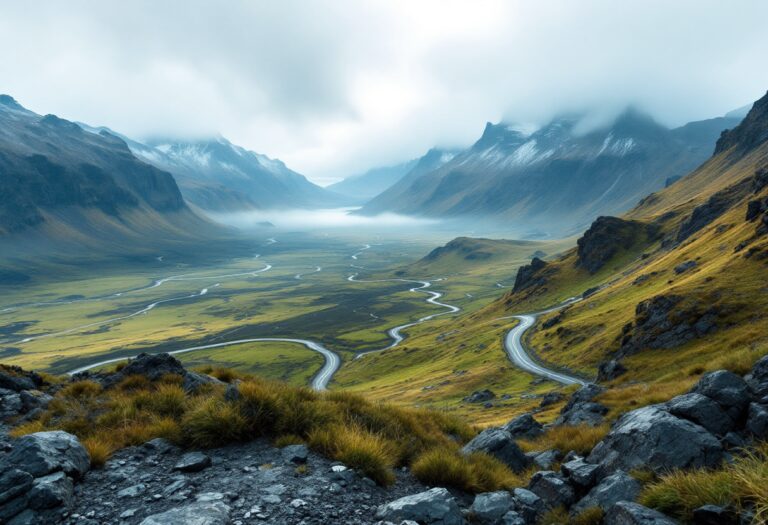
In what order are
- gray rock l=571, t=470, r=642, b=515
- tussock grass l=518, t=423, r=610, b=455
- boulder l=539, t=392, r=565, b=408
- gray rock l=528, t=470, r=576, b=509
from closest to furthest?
gray rock l=571, t=470, r=642, b=515
gray rock l=528, t=470, r=576, b=509
tussock grass l=518, t=423, r=610, b=455
boulder l=539, t=392, r=565, b=408

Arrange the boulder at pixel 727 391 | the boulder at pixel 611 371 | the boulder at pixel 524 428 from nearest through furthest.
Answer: the boulder at pixel 727 391, the boulder at pixel 524 428, the boulder at pixel 611 371

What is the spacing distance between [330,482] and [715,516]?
25.7 ft

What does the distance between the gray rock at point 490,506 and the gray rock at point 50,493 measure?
902 cm

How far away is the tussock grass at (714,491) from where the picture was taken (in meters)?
7.18

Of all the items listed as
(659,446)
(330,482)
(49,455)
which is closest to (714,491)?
(659,446)

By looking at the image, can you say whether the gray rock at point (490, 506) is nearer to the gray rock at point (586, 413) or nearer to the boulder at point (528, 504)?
the boulder at point (528, 504)

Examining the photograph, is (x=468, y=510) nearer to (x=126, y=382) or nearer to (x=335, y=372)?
(x=126, y=382)

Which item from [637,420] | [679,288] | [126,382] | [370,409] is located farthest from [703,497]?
→ [679,288]

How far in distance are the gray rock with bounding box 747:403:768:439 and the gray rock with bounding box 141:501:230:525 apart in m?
13.8

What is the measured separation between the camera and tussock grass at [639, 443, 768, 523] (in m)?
7.18

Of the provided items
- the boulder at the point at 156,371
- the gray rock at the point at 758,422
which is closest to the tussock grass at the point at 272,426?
the boulder at the point at 156,371

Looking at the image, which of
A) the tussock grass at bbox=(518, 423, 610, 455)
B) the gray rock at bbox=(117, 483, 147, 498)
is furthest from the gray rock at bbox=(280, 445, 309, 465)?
the tussock grass at bbox=(518, 423, 610, 455)

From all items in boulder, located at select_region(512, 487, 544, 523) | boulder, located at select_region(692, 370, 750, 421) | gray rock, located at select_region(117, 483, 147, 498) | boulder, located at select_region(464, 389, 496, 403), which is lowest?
boulder, located at select_region(464, 389, 496, 403)

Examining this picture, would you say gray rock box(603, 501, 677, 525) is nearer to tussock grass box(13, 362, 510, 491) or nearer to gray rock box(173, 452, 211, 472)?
tussock grass box(13, 362, 510, 491)
